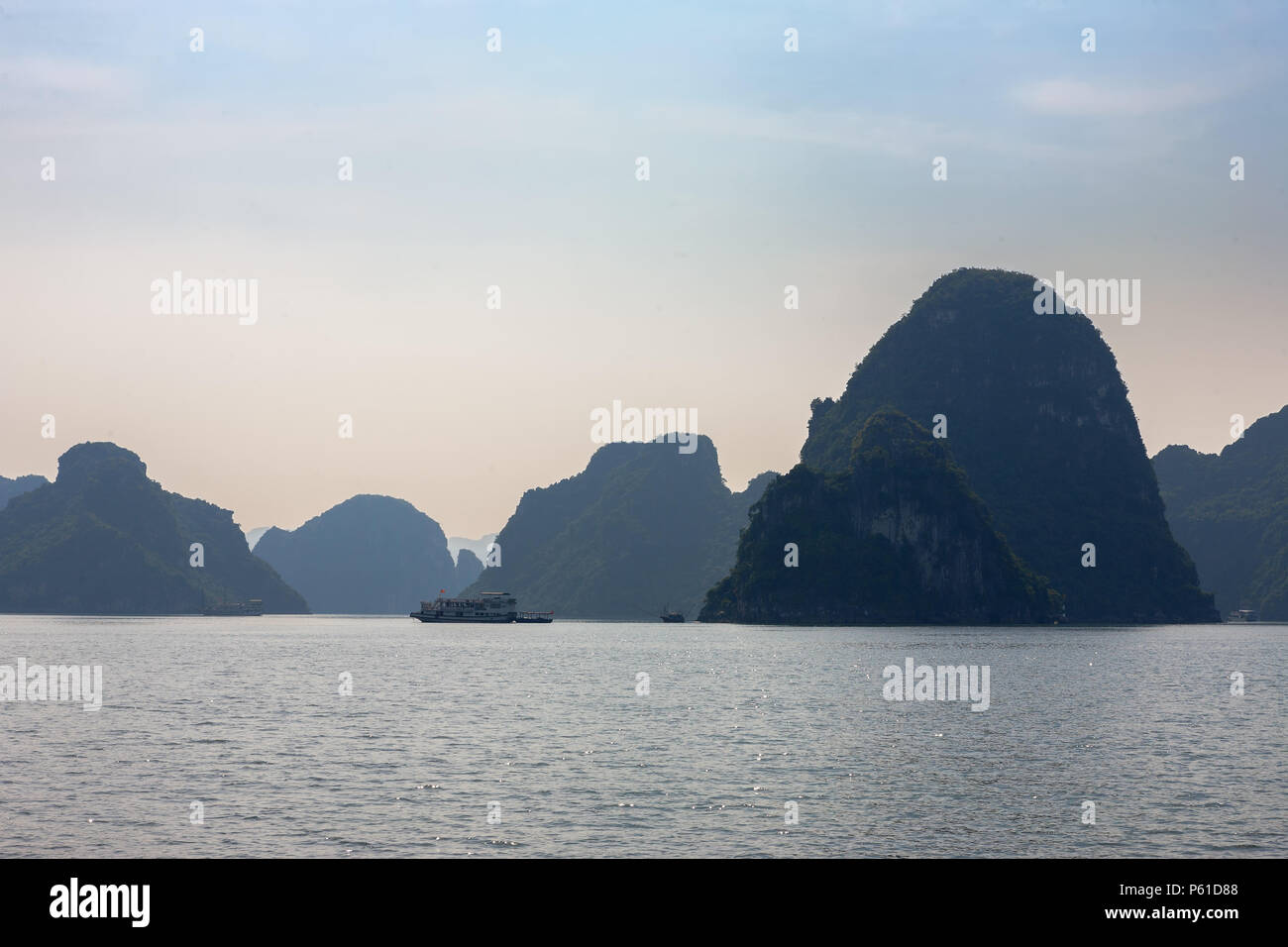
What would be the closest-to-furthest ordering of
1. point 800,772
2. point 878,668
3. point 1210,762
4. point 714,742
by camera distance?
point 800,772, point 1210,762, point 714,742, point 878,668

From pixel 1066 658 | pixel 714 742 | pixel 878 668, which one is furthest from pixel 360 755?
pixel 1066 658

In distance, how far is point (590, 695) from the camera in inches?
3649

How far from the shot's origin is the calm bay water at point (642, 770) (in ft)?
118

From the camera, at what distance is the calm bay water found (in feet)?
118

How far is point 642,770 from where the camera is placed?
5088 centimetres

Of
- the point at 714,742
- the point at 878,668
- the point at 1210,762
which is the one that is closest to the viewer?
the point at 1210,762
